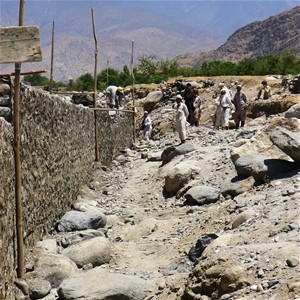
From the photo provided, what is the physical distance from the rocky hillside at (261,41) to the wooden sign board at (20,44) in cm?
8025

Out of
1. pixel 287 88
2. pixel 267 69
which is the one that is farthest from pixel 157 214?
pixel 267 69

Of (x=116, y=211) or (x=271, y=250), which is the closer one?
(x=271, y=250)

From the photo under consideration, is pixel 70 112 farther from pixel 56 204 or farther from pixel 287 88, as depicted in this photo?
pixel 287 88

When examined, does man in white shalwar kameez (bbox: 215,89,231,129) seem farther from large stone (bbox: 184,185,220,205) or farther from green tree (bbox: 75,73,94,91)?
green tree (bbox: 75,73,94,91)

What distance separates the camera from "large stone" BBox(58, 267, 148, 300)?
16.4 feet

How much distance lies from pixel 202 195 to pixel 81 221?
1982mm

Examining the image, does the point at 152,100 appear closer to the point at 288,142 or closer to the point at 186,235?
the point at 288,142

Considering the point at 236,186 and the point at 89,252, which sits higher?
the point at 236,186

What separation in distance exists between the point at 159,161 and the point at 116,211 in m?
3.97

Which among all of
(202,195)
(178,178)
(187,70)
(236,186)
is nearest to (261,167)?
(236,186)

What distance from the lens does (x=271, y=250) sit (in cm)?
475

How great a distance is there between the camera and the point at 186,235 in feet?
23.5

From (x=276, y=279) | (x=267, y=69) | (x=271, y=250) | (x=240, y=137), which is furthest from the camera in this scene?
(x=267, y=69)

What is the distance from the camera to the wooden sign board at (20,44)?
524cm
